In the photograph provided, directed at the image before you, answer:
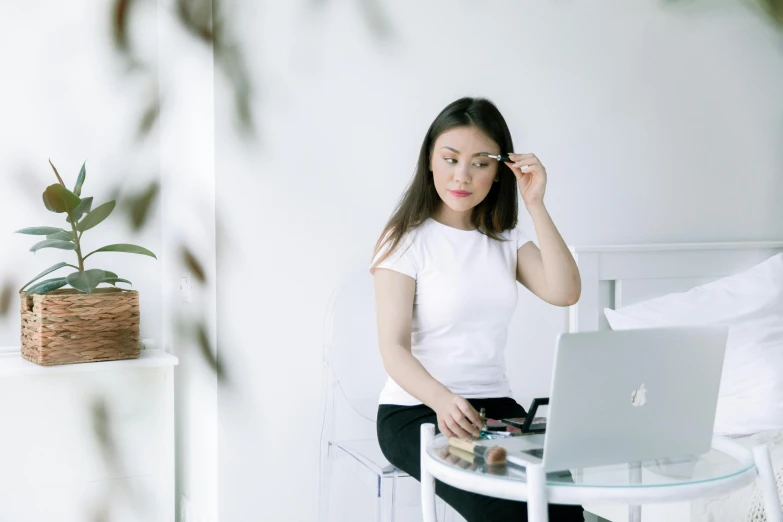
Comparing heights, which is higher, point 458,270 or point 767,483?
point 458,270

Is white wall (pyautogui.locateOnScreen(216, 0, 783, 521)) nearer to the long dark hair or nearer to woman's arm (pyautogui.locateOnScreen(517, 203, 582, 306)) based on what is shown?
the long dark hair

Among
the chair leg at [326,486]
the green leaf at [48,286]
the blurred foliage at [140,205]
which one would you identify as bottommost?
the chair leg at [326,486]

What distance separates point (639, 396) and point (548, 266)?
0.63 meters

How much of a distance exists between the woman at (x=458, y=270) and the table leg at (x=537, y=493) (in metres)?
0.47

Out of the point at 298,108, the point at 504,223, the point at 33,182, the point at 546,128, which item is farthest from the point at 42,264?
the point at 546,128

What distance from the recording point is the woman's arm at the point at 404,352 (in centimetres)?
Result: 116

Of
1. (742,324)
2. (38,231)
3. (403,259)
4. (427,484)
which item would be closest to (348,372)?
(403,259)

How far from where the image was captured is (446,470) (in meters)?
0.97

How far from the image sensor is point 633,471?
892mm

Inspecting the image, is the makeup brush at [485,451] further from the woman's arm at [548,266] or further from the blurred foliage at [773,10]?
the blurred foliage at [773,10]

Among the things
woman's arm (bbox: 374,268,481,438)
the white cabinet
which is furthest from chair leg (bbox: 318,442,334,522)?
woman's arm (bbox: 374,268,481,438)

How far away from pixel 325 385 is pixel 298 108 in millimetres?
584

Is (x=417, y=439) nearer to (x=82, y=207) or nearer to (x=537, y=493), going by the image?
(x=537, y=493)

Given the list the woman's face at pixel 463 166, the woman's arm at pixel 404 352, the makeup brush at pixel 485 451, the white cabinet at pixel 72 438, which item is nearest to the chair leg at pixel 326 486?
the white cabinet at pixel 72 438
